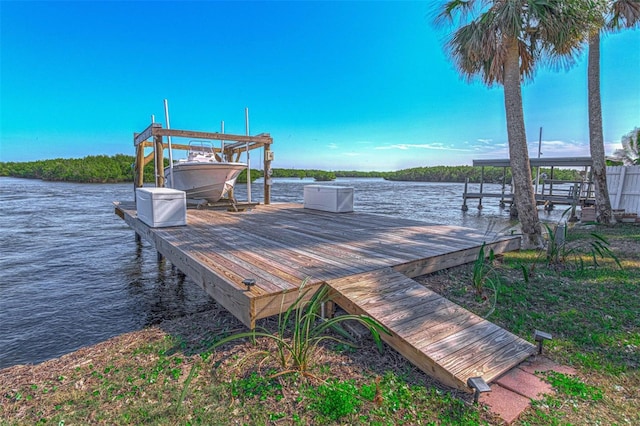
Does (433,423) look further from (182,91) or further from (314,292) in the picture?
(182,91)

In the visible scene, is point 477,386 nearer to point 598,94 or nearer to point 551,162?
point 598,94

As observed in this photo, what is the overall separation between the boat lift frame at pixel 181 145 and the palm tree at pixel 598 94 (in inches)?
371

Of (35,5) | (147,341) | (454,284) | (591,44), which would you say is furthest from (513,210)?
(35,5)

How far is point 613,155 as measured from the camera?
23.1 m

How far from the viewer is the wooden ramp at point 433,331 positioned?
2234mm

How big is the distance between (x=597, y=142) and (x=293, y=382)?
1146 centimetres

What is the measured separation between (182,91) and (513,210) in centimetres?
1817

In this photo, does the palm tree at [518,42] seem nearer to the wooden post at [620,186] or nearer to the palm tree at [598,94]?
the palm tree at [598,94]

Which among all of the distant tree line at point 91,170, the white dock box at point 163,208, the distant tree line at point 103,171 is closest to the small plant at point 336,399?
the white dock box at point 163,208

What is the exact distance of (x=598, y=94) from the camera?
357 inches

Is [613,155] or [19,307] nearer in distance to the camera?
[19,307]

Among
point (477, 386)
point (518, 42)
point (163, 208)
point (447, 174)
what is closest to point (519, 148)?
point (518, 42)

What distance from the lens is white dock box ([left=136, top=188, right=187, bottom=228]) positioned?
5.75m

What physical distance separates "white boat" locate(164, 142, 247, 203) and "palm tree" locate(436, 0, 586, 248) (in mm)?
6754
